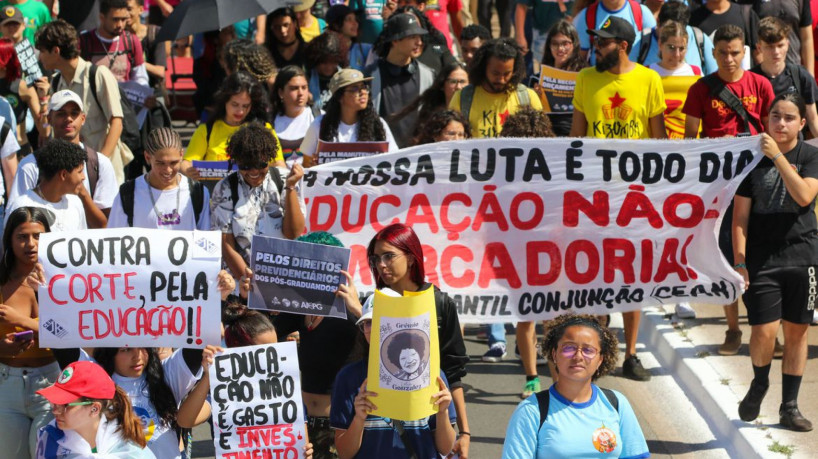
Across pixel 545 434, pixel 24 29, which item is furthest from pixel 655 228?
pixel 24 29

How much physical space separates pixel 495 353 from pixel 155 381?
3927 millimetres

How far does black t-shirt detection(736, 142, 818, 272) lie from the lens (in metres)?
7.77

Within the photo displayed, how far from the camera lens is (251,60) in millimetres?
10602

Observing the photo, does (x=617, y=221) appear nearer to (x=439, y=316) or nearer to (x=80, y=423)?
(x=439, y=316)

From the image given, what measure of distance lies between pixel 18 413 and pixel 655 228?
3.94 meters

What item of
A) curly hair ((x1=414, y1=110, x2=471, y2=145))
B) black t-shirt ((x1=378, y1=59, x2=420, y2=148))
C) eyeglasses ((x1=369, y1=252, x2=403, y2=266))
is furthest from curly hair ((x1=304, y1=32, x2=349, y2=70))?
eyeglasses ((x1=369, y1=252, x2=403, y2=266))

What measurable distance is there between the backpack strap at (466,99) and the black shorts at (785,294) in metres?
2.65

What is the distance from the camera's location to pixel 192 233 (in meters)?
6.18

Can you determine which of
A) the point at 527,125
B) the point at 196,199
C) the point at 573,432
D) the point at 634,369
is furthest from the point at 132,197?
the point at 634,369

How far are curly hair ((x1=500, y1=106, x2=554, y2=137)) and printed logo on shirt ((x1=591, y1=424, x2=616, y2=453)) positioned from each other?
3.52m

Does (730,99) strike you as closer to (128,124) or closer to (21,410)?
(128,124)

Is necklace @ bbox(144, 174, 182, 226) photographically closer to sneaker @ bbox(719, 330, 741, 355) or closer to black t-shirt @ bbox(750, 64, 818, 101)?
sneaker @ bbox(719, 330, 741, 355)

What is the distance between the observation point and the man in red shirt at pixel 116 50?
1123 centimetres

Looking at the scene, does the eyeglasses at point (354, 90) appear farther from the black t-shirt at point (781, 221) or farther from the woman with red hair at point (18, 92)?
the black t-shirt at point (781, 221)
